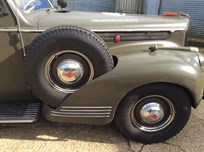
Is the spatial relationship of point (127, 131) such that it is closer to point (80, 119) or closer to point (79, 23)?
point (80, 119)

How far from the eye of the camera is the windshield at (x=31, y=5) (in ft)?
9.81

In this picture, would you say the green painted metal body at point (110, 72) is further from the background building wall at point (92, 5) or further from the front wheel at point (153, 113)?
the background building wall at point (92, 5)

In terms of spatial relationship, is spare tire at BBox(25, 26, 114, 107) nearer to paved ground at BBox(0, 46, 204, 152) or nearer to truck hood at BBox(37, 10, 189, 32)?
truck hood at BBox(37, 10, 189, 32)

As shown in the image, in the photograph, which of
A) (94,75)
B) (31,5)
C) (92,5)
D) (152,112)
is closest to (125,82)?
(94,75)

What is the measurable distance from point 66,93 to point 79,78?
0.19m

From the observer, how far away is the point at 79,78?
277 cm

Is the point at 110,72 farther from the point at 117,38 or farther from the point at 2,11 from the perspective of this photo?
the point at 2,11

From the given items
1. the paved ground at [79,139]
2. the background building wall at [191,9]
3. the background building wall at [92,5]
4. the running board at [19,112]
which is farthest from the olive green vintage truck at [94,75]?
the background building wall at [92,5]

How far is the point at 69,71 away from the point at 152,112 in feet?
3.09

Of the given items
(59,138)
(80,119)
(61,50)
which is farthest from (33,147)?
(61,50)

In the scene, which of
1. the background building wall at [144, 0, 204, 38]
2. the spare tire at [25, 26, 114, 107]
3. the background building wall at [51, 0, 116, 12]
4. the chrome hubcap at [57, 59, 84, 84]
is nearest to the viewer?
the spare tire at [25, 26, 114, 107]

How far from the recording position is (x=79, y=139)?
9.86ft

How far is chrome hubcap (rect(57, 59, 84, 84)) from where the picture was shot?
8.89 feet

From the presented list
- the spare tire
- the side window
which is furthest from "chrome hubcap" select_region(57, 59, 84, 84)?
the side window
